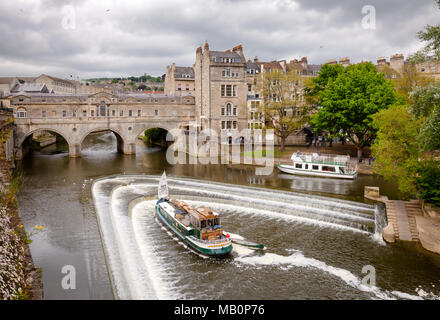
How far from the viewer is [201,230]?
68.1 feet

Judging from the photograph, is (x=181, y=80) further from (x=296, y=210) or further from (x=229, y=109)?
(x=296, y=210)

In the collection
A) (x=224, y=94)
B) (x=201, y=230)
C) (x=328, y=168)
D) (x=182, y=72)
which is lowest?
(x=201, y=230)

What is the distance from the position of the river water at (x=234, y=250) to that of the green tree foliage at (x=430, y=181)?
12.4ft

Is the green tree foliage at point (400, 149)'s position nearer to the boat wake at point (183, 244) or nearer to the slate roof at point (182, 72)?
the boat wake at point (183, 244)

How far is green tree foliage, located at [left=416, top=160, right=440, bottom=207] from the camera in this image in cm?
2361

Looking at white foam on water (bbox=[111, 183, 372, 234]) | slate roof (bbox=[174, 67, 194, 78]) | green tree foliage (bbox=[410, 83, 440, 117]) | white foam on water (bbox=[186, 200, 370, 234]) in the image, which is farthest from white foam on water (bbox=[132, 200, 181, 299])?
slate roof (bbox=[174, 67, 194, 78])

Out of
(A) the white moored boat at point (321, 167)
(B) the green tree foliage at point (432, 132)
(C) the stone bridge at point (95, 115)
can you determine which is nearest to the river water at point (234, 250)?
(A) the white moored boat at point (321, 167)

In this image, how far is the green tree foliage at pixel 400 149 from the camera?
26638mm

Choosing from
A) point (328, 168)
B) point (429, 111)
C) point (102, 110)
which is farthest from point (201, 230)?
point (102, 110)

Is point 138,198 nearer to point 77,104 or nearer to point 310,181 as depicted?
point 310,181

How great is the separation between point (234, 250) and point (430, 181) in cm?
1473

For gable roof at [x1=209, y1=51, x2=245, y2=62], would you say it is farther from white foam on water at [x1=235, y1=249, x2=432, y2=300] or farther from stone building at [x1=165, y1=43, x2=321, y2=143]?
white foam on water at [x1=235, y1=249, x2=432, y2=300]

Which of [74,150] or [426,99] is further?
[74,150]
